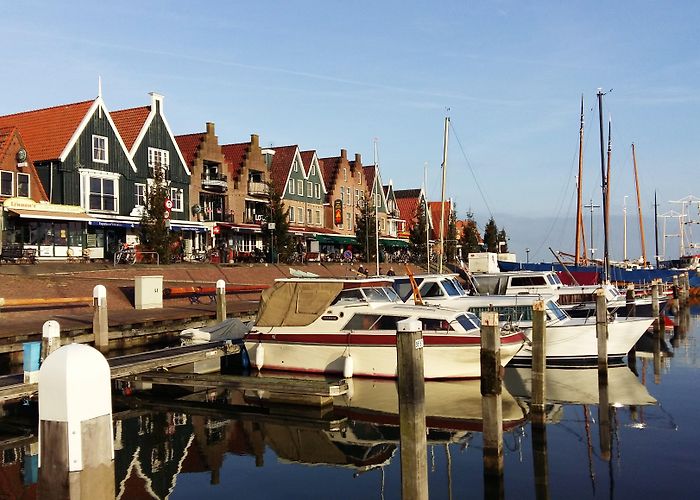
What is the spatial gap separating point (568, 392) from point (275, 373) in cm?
947

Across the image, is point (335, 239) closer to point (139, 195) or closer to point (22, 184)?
point (139, 195)

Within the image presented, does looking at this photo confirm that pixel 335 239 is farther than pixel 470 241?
No

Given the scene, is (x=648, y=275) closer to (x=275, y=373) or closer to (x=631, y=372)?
(x=631, y=372)

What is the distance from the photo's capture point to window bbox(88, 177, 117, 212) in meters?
45.5

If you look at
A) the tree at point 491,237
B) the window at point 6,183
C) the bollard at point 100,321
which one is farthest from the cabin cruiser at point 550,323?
the tree at point 491,237

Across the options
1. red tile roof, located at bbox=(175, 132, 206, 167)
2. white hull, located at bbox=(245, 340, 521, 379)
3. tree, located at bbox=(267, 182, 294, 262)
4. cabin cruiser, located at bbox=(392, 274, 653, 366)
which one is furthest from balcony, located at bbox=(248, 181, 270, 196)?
white hull, located at bbox=(245, 340, 521, 379)

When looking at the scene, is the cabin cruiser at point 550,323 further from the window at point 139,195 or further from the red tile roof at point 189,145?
the red tile roof at point 189,145

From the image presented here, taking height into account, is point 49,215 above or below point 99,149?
below

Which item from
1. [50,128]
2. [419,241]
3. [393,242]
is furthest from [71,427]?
[393,242]

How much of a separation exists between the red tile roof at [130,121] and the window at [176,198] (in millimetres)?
4960

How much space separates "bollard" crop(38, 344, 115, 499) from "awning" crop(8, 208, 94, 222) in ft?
122

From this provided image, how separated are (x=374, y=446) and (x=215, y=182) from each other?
44.4m

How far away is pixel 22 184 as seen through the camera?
4169cm

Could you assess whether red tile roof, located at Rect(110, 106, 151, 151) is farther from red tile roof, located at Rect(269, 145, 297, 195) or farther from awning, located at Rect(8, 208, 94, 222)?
red tile roof, located at Rect(269, 145, 297, 195)
